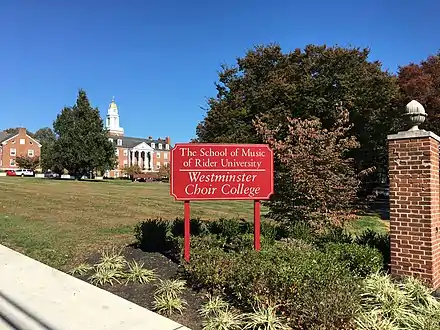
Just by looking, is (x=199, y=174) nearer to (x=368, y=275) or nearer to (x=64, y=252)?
(x=368, y=275)

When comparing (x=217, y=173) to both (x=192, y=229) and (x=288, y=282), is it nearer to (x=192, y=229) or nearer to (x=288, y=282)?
(x=192, y=229)

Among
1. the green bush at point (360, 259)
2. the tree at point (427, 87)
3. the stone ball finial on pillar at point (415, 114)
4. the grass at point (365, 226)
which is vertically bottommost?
the grass at point (365, 226)

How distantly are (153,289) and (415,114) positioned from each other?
4797 mm

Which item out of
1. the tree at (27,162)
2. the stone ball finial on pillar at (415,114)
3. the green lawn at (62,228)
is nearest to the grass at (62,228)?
the green lawn at (62,228)

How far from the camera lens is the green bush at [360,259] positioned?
5684 millimetres

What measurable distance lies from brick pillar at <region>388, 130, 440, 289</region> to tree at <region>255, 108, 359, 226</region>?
2268mm

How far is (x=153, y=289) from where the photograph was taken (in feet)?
18.0

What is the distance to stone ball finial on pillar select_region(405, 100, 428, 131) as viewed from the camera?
226 inches

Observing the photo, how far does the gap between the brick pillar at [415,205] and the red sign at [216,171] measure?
7.38 ft

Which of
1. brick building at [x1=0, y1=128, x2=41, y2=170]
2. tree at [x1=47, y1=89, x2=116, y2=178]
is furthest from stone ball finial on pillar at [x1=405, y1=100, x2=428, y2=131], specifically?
brick building at [x1=0, y1=128, x2=41, y2=170]

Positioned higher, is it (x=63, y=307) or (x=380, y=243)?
(x=380, y=243)

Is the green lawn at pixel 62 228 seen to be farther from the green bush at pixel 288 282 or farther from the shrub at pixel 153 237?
the green bush at pixel 288 282

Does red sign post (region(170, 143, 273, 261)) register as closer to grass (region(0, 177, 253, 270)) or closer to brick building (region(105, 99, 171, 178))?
grass (region(0, 177, 253, 270))

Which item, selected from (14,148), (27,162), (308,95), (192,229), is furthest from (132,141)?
(192,229)
